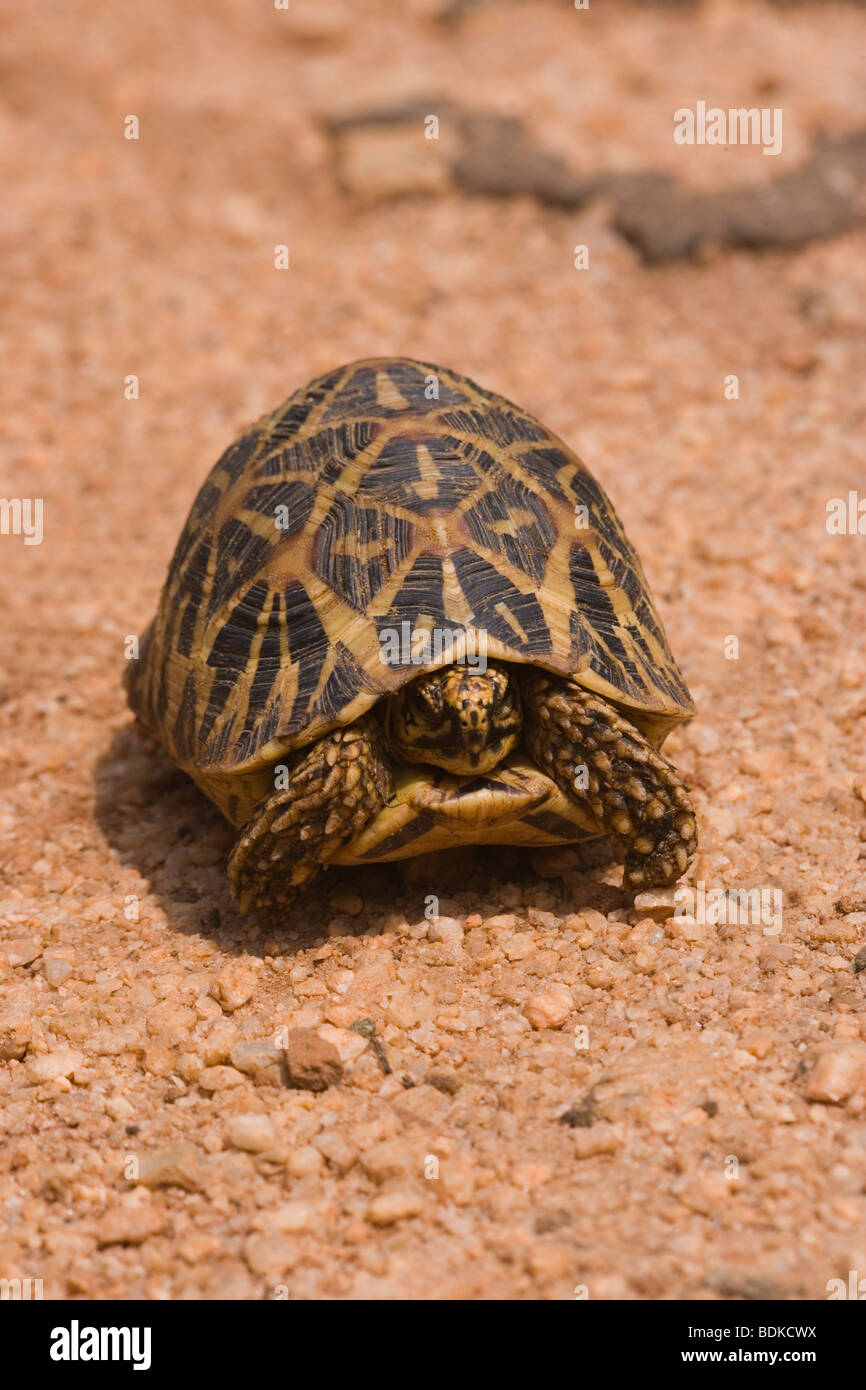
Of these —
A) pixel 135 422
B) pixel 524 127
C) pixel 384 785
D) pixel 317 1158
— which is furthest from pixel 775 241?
pixel 317 1158

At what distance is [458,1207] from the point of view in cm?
312

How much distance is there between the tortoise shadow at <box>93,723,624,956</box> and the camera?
4.09m

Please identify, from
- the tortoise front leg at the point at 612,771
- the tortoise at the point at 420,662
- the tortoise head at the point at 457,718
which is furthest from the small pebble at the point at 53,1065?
the tortoise front leg at the point at 612,771

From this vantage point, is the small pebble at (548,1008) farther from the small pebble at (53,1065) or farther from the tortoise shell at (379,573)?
the small pebble at (53,1065)

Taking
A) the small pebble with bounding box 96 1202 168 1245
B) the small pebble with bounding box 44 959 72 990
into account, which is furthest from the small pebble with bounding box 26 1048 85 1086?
the small pebble with bounding box 96 1202 168 1245

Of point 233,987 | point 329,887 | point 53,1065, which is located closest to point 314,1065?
point 233,987

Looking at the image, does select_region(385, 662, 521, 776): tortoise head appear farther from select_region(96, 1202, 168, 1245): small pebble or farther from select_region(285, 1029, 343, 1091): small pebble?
select_region(96, 1202, 168, 1245): small pebble

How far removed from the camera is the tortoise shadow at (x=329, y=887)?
4094 mm

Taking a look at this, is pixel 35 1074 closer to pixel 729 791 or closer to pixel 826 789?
pixel 729 791

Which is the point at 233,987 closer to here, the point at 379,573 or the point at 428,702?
the point at 428,702

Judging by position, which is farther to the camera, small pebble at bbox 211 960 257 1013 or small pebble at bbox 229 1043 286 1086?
small pebble at bbox 211 960 257 1013

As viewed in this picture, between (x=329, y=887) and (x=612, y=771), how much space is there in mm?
1031

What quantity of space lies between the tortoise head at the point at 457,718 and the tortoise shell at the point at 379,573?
77mm

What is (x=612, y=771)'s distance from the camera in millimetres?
3836
